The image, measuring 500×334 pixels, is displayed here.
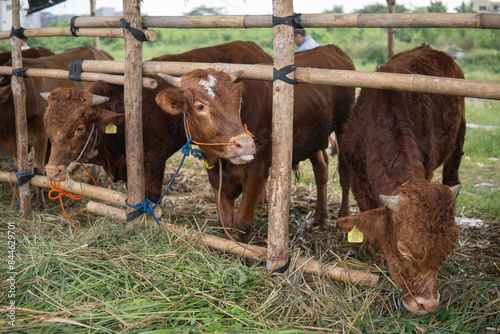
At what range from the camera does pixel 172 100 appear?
11.6ft

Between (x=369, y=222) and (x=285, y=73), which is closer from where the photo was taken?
(x=369, y=222)

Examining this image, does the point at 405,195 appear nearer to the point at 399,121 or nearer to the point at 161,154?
the point at 399,121

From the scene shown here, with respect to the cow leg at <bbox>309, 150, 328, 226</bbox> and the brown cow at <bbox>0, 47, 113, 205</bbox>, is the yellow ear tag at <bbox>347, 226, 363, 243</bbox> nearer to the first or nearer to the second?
the cow leg at <bbox>309, 150, 328, 226</bbox>

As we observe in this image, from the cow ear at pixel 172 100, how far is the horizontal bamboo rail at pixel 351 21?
27.7 inches

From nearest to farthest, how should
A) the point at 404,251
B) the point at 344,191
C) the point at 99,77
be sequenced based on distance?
1. the point at 404,251
2. the point at 99,77
3. the point at 344,191

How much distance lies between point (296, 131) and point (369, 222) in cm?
196

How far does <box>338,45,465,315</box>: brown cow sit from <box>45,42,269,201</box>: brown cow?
1445 mm

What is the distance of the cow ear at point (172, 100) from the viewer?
11.5 feet

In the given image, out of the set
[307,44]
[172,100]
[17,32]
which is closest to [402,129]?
[172,100]

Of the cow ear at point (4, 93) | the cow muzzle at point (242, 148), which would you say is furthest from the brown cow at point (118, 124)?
the cow ear at point (4, 93)

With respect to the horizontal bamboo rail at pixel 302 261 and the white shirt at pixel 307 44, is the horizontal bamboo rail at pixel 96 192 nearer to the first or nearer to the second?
the horizontal bamboo rail at pixel 302 261

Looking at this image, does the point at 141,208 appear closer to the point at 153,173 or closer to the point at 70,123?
the point at 153,173

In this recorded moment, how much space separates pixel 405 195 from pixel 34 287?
2.60 meters

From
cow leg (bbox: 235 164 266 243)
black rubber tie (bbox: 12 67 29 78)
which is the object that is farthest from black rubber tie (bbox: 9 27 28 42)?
cow leg (bbox: 235 164 266 243)
